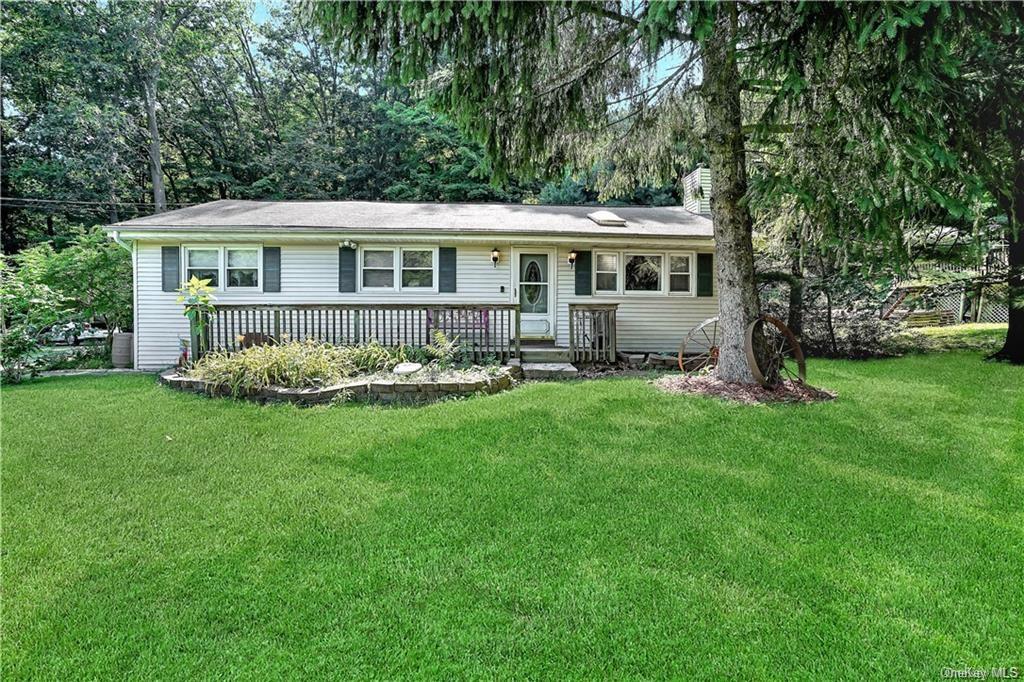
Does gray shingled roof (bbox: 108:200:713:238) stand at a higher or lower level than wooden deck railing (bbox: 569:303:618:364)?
higher

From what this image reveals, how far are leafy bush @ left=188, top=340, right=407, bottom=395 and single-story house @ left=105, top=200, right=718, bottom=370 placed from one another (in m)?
1.33

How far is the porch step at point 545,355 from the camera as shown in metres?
8.80

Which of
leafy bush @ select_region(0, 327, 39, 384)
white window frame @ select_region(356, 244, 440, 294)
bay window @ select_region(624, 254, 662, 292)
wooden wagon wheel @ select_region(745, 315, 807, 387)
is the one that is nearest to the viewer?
wooden wagon wheel @ select_region(745, 315, 807, 387)

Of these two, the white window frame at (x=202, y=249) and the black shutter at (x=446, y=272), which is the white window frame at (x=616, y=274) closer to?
the black shutter at (x=446, y=272)

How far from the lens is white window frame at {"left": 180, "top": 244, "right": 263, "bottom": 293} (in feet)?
31.2

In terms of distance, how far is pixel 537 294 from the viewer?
33.3 ft

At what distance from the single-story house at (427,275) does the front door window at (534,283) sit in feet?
0.07

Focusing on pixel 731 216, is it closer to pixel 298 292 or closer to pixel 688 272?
pixel 688 272

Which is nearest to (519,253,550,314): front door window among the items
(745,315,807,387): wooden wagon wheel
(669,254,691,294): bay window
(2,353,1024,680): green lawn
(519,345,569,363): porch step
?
(519,345,569,363): porch step

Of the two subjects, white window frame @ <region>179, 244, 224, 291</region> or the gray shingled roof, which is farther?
white window frame @ <region>179, 244, 224, 291</region>

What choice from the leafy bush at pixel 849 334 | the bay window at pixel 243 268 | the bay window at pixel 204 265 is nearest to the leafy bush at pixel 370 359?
the bay window at pixel 243 268

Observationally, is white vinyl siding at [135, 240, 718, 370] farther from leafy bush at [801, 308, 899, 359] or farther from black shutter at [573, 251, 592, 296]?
leafy bush at [801, 308, 899, 359]

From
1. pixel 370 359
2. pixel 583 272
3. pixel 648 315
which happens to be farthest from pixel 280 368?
pixel 648 315

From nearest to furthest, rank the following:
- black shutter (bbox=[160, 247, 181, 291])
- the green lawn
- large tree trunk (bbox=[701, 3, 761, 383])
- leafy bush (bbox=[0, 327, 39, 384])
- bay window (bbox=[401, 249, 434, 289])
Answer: the green lawn, large tree trunk (bbox=[701, 3, 761, 383]), leafy bush (bbox=[0, 327, 39, 384]), black shutter (bbox=[160, 247, 181, 291]), bay window (bbox=[401, 249, 434, 289])
